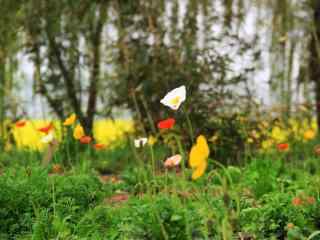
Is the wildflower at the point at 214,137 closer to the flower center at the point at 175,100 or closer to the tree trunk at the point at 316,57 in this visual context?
the tree trunk at the point at 316,57

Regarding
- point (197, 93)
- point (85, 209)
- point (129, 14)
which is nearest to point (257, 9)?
point (129, 14)

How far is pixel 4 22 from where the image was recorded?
7199mm

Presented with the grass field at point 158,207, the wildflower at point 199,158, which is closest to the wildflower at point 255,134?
the grass field at point 158,207

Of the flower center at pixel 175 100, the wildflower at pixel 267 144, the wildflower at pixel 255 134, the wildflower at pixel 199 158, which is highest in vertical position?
the flower center at pixel 175 100

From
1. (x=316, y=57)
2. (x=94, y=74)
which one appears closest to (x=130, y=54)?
(x=94, y=74)

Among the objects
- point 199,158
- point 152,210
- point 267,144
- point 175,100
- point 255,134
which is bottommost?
point 267,144

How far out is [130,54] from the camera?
7020mm

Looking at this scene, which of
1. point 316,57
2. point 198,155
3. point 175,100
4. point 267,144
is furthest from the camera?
point 316,57

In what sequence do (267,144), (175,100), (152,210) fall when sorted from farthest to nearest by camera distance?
(267,144), (175,100), (152,210)

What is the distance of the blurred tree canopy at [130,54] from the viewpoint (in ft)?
21.3

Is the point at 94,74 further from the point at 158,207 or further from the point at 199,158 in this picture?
the point at 199,158

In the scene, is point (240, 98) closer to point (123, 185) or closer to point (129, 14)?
point (129, 14)

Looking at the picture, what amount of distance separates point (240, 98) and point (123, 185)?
2.25 metres

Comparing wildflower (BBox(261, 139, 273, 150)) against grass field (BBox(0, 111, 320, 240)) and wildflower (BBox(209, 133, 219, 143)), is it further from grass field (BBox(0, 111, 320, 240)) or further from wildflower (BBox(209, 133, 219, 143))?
grass field (BBox(0, 111, 320, 240))
